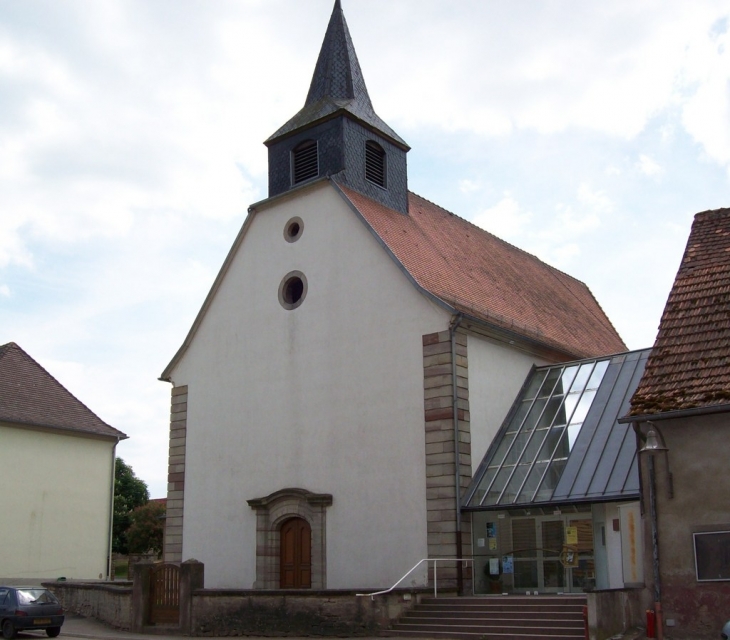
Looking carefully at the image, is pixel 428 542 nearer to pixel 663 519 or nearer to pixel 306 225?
pixel 663 519

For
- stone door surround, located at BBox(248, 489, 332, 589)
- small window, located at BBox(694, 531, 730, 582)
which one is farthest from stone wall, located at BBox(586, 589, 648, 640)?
stone door surround, located at BBox(248, 489, 332, 589)

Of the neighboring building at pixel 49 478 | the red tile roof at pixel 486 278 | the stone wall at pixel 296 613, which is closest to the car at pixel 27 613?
the stone wall at pixel 296 613

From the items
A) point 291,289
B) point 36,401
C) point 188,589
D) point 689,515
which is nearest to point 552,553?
point 689,515

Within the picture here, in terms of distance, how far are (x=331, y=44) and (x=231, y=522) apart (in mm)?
14334

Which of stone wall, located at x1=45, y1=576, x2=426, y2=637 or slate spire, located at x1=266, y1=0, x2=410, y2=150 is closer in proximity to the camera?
stone wall, located at x1=45, y1=576, x2=426, y2=637

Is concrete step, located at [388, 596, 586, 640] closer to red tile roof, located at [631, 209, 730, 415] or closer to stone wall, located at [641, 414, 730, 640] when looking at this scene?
stone wall, located at [641, 414, 730, 640]

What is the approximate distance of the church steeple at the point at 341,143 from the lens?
25.5 meters

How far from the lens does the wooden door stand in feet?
74.6

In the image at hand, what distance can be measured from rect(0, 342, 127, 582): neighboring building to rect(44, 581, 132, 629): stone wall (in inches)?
290

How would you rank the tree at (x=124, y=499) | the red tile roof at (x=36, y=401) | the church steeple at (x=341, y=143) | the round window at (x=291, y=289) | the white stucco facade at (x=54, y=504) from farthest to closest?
the tree at (x=124, y=499), the red tile roof at (x=36, y=401), the white stucco facade at (x=54, y=504), the church steeple at (x=341, y=143), the round window at (x=291, y=289)

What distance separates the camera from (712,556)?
50.3 feet

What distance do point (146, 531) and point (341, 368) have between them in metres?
33.0

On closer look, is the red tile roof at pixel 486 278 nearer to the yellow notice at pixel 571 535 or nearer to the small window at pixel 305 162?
the small window at pixel 305 162

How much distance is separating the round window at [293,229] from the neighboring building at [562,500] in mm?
7407
